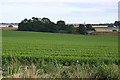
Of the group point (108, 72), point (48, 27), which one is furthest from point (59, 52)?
point (48, 27)

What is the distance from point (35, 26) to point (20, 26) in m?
6.17

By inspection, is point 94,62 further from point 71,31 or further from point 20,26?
point 20,26

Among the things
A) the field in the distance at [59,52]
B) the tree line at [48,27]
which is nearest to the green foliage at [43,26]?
the tree line at [48,27]

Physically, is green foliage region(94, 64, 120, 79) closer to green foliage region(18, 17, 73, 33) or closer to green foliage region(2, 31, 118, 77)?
green foliage region(2, 31, 118, 77)

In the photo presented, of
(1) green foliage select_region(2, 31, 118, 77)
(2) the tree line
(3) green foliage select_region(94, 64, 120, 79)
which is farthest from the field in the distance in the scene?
(2) the tree line

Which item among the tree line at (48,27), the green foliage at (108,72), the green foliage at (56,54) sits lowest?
the green foliage at (56,54)

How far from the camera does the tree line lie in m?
57.9

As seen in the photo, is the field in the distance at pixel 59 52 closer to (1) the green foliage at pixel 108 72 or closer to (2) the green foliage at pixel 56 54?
(2) the green foliage at pixel 56 54

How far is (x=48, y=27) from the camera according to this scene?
61844mm

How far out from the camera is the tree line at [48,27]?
57.9 metres

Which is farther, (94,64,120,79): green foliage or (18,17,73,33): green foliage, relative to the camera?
(18,17,73,33): green foliage

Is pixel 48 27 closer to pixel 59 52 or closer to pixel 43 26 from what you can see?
pixel 43 26

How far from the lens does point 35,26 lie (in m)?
62.8

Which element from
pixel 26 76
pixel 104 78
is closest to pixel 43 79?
Answer: pixel 26 76
